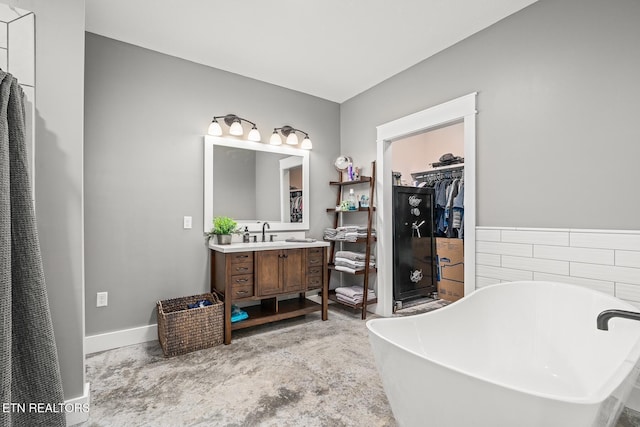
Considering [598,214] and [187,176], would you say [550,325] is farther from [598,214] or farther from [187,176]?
[187,176]

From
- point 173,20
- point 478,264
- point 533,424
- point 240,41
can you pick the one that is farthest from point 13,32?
point 478,264

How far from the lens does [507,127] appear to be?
2.25 m

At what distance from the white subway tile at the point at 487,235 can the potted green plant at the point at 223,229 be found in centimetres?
217

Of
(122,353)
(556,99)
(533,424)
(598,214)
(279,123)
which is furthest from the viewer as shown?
(279,123)

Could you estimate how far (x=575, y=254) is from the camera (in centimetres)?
191

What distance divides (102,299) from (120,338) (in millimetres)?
368

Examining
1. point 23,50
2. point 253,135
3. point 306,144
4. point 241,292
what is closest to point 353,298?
point 241,292

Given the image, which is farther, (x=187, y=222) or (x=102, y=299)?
(x=187, y=222)

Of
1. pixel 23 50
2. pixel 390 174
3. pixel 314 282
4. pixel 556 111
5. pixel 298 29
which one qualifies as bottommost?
pixel 314 282

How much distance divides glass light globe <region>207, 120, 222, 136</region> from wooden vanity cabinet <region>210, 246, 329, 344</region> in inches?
45.7

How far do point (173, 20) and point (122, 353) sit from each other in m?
2.66

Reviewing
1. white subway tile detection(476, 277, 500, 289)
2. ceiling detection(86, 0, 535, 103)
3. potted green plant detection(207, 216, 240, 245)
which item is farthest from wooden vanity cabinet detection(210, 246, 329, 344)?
ceiling detection(86, 0, 535, 103)

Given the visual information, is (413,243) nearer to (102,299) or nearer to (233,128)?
(233,128)

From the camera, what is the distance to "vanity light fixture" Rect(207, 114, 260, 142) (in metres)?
2.96
